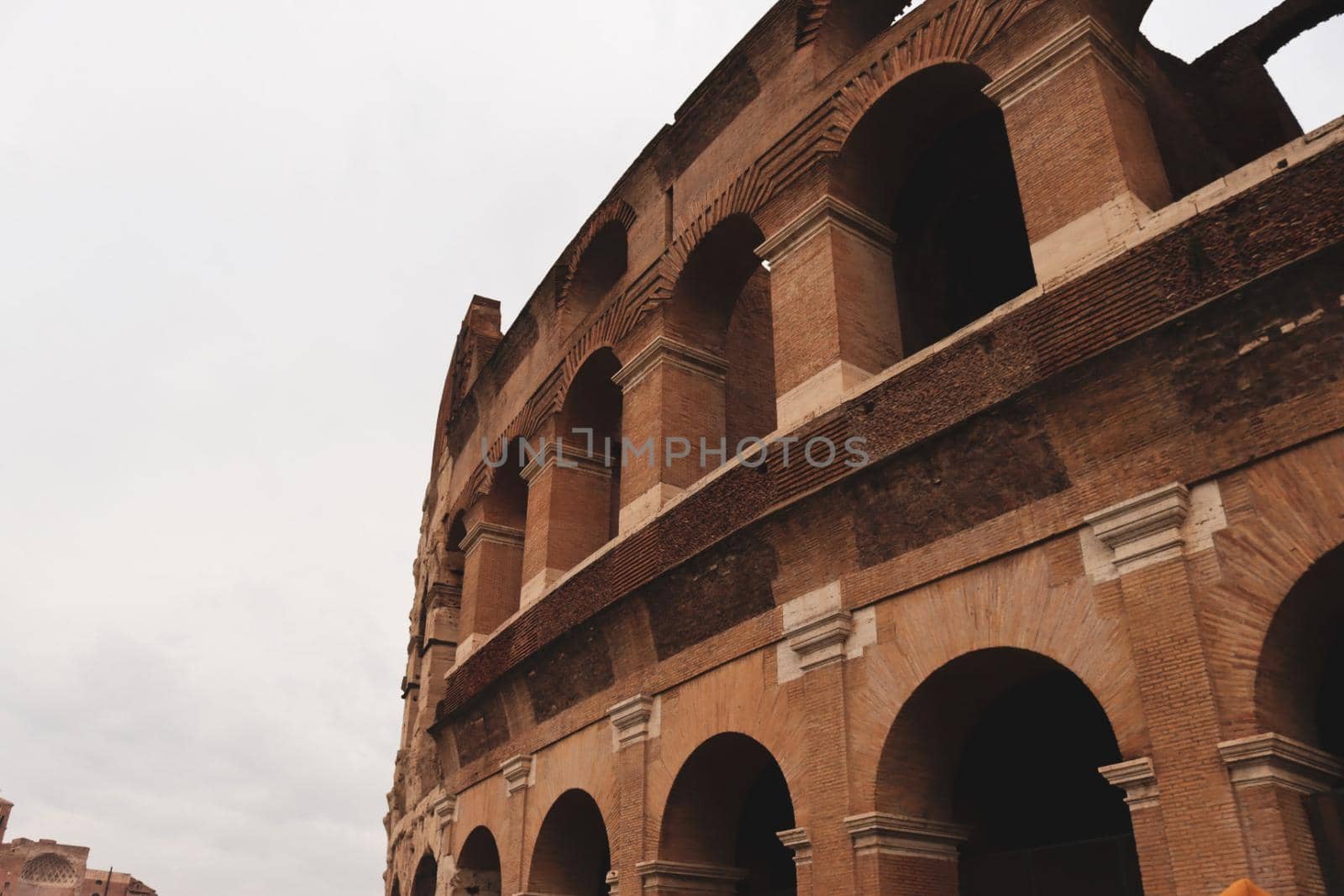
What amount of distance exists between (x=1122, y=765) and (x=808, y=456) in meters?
2.74

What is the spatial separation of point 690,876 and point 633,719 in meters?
1.20

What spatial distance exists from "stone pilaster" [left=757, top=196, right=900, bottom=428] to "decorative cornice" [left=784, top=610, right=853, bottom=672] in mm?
1370

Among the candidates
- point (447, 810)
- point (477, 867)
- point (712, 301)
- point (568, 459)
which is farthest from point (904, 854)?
point (447, 810)

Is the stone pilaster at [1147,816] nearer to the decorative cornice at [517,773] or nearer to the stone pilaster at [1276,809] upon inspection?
the stone pilaster at [1276,809]

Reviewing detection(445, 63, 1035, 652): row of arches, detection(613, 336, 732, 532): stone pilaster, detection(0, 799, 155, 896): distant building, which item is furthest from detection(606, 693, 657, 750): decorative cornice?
detection(0, 799, 155, 896): distant building

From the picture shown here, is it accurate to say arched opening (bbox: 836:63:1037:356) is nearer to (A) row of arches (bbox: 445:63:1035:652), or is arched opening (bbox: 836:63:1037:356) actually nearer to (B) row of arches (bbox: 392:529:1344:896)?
(A) row of arches (bbox: 445:63:1035:652)

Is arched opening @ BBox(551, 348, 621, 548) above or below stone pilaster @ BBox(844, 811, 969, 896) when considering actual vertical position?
above

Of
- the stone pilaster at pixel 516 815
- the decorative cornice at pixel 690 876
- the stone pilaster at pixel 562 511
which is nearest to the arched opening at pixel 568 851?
the stone pilaster at pixel 516 815

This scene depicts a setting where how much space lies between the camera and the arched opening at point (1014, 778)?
6.33 meters

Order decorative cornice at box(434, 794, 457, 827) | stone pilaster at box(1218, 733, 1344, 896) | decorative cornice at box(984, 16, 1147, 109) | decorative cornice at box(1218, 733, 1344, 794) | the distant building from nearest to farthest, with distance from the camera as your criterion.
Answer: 1. stone pilaster at box(1218, 733, 1344, 896)
2. decorative cornice at box(1218, 733, 1344, 794)
3. decorative cornice at box(984, 16, 1147, 109)
4. decorative cornice at box(434, 794, 457, 827)
5. the distant building

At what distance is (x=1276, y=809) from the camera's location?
467 centimetres

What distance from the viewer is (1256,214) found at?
532cm

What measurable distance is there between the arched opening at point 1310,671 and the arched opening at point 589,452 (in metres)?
6.83

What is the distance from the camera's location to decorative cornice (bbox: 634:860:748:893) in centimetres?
793
